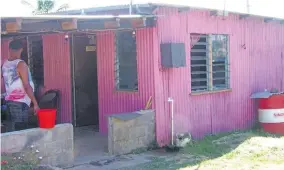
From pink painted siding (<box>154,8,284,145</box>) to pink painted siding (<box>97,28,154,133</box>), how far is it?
0.56 ft

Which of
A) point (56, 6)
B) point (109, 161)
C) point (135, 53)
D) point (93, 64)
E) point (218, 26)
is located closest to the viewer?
point (109, 161)

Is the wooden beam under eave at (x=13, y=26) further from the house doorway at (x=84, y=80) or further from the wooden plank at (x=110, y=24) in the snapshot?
the house doorway at (x=84, y=80)

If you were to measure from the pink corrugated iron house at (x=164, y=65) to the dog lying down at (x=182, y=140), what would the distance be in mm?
233

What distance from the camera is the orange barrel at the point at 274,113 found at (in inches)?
420

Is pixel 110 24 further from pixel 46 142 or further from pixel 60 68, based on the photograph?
pixel 60 68

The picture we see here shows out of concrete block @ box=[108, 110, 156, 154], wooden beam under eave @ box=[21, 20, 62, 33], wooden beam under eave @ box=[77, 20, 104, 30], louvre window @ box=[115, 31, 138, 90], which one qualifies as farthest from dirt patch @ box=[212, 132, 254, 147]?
wooden beam under eave @ box=[21, 20, 62, 33]

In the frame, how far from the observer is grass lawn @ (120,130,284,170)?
734 cm

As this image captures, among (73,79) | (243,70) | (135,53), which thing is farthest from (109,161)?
(243,70)

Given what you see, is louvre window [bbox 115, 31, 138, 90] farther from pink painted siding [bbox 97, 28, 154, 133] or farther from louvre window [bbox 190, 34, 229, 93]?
louvre window [bbox 190, 34, 229, 93]

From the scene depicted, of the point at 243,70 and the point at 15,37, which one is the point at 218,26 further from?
the point at 15,37

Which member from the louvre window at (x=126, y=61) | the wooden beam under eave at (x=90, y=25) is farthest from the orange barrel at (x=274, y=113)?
the wooden beam under eave at (x=90, y=25)

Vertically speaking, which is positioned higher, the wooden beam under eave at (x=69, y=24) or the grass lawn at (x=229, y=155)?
the wooden beam under eave at (x=69, y=24)

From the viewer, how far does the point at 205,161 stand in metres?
7.71

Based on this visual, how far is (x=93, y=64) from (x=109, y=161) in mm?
3867
